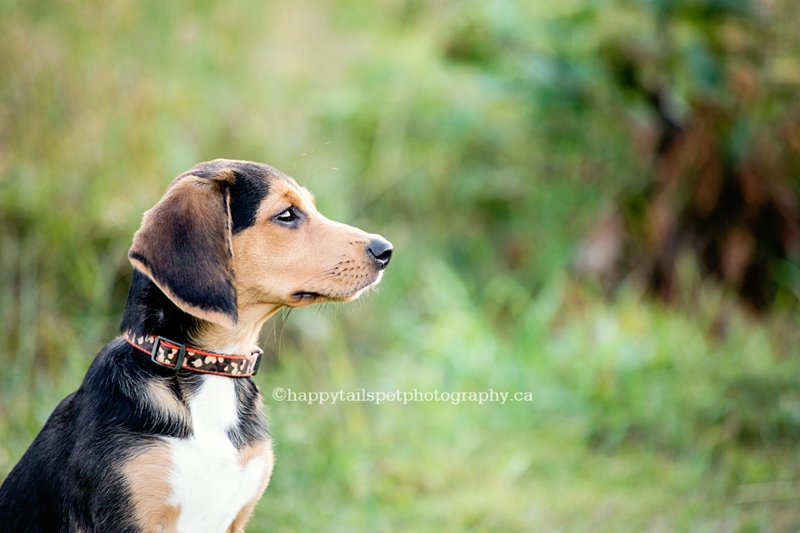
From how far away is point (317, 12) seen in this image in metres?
8.77

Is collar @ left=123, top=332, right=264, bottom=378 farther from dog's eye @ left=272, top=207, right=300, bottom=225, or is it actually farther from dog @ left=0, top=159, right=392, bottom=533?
dog's eye @ left=272, top=207, right=300, bottom=225

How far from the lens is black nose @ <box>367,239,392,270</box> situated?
10.6 feet

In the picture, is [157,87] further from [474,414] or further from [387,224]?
[474,414]

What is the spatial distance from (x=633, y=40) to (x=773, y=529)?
4.25 m

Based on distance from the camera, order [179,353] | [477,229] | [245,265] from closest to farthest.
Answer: [179,353], [245,265], [477,229]

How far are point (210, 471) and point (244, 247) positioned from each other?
0.76m

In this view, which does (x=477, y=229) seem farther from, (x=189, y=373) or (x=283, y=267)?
(x=189, y=373)

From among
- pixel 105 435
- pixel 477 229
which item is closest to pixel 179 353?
pixel 105 435

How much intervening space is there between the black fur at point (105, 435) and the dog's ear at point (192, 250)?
0.14 meters

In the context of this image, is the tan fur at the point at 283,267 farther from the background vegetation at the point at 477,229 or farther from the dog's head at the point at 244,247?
the background vegetation at the point at 477,229

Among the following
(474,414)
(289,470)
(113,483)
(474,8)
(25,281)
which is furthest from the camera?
(474,8)

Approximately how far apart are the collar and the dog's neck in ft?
0.13

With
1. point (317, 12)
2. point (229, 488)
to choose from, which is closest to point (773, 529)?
point (229, 488)

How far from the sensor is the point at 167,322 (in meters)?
2.98
